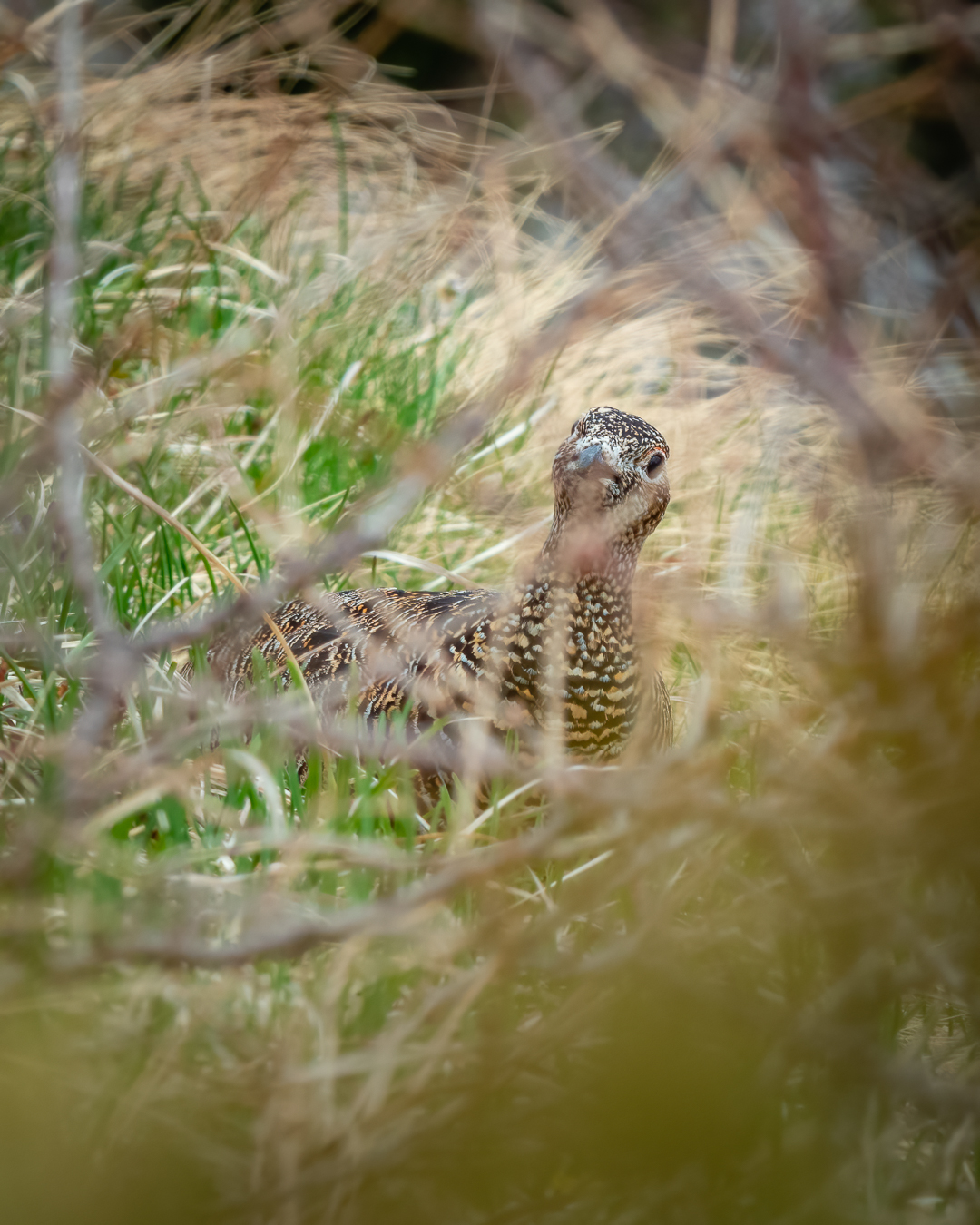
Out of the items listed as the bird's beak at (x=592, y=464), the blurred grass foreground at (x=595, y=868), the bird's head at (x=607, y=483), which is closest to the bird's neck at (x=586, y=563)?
the bird's head at (x=607, y=483)

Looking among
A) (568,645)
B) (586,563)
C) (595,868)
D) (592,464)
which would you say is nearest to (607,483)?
(592,464)

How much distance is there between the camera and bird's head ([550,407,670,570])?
2336mm

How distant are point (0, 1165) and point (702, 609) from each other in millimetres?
834

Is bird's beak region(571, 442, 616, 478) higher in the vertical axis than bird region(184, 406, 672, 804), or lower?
higher

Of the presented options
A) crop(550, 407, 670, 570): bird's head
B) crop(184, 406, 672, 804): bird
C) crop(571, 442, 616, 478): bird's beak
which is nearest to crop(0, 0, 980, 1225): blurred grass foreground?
crop(184, 406, 672, 804): bird

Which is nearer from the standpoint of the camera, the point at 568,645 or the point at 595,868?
the point at 595,868

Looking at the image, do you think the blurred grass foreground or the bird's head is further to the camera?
the bird's head

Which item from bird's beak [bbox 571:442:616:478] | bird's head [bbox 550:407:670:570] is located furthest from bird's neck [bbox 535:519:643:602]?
bird's beak [bbox 571:442:616:478]

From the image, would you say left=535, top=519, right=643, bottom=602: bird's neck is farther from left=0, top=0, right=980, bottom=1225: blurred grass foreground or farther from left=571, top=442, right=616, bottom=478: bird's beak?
left=0, top=0, right=980, bottom=1225: blurred grass foreground

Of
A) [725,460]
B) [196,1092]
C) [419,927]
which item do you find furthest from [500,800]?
[725,460]

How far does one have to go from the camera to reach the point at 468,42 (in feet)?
3.60

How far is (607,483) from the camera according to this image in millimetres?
2346

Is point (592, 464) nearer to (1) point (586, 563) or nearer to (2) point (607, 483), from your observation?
(2) point (607, 483)

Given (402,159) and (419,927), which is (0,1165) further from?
(402,159)
